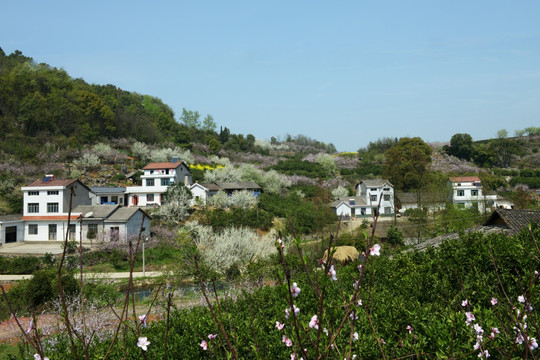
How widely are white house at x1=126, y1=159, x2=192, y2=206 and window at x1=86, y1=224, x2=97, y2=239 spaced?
9836 millimetres

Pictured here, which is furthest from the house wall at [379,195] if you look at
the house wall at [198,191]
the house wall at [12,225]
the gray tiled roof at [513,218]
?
the house wall at [12,225]

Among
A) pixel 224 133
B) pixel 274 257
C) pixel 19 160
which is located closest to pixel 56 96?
pixel 19 160

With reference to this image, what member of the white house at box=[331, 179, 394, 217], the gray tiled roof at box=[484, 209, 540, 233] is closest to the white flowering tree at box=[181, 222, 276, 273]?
the gray tiled roof at box=[484, 209, 540, 233]

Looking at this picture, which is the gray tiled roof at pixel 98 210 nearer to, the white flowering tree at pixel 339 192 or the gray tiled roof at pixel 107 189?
the gray tiled roof at pixel 107 189

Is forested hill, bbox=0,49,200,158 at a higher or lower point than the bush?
higher

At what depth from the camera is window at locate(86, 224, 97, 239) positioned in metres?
33.7

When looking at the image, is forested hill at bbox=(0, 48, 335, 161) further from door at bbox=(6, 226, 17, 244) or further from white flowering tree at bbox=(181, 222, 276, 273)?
white flowering tree at bbox=(181, 222, 276, 273)

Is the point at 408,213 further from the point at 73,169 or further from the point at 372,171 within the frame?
the point at 73,169

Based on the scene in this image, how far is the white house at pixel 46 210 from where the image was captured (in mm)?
34969

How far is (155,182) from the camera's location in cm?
4644

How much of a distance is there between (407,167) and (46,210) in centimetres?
4367

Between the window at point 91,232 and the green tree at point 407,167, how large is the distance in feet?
128

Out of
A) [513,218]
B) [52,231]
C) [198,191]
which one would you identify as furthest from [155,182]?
[513,218]

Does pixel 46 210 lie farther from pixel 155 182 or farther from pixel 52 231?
pixel 155 182
